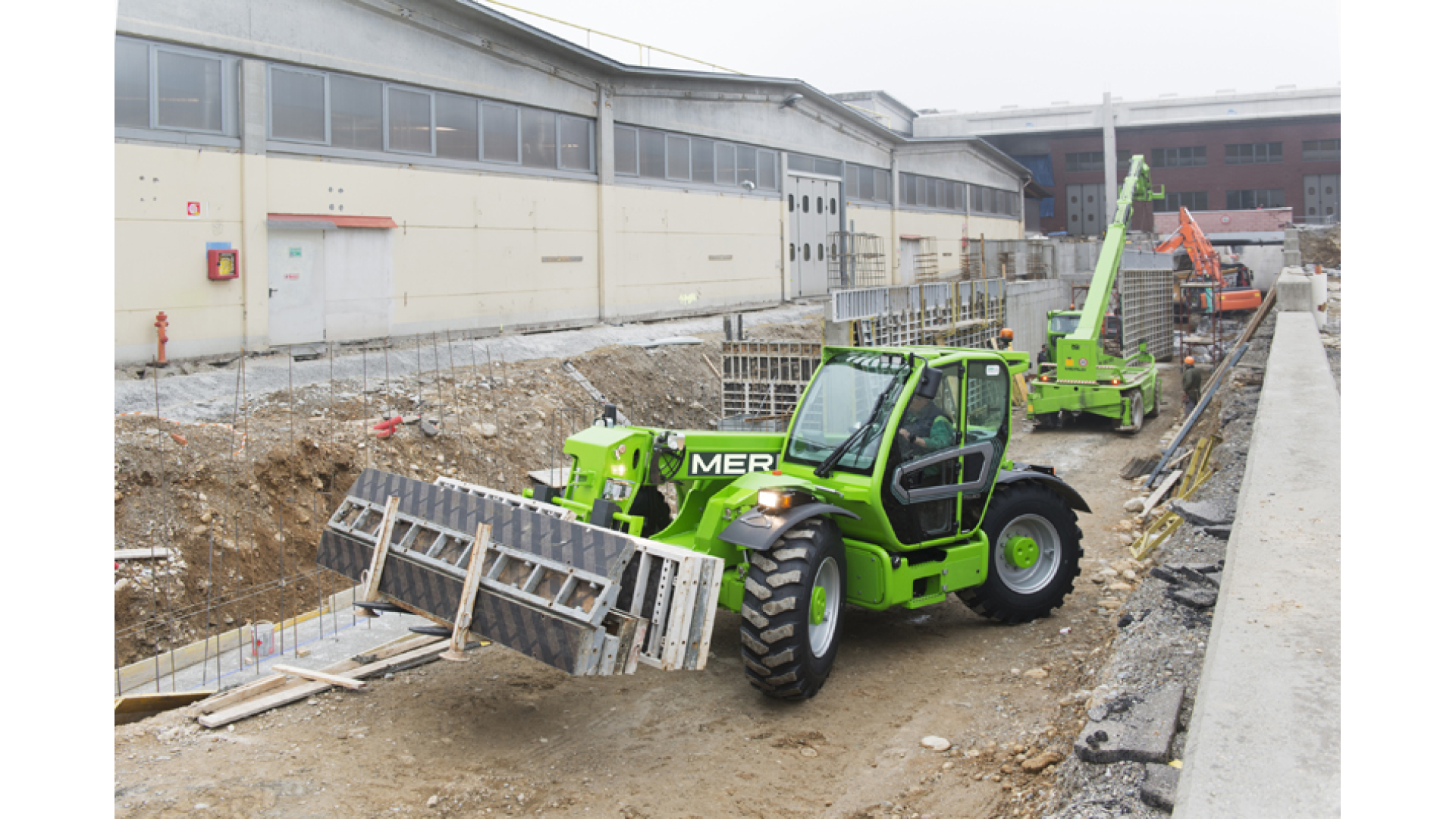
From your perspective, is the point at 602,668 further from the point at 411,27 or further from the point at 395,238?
the point at 411,27

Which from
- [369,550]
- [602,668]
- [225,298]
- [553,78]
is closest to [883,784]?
[602,668]

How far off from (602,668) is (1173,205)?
1827 inches

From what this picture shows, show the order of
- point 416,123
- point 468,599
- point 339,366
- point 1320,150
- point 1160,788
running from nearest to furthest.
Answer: point 1160,788 < point 468,599 < point 339,366 < point 416,123 < point 1320,150

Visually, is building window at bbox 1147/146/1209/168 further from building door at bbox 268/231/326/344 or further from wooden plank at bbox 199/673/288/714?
wooden plank at bbox 199/673/288/714

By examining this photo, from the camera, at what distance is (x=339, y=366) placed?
1414 centimetres

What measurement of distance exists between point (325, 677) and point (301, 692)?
0.17m

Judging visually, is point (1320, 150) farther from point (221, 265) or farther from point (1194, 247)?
point (221, 265)

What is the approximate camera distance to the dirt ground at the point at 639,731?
17.0ft

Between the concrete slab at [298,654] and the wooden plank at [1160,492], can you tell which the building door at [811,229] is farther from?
the concrete slab at [298,654]

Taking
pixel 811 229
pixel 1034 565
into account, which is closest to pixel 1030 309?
pixel 811 229

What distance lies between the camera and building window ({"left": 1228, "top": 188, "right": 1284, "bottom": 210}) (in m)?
35.9

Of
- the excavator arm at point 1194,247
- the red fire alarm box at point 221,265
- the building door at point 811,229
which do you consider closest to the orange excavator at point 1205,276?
the excavator arm at point 1194,247

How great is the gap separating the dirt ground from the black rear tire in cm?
18

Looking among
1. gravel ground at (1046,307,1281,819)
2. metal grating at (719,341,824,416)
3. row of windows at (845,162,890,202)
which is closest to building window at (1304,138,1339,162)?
row of windows at (845,162,890,202)
